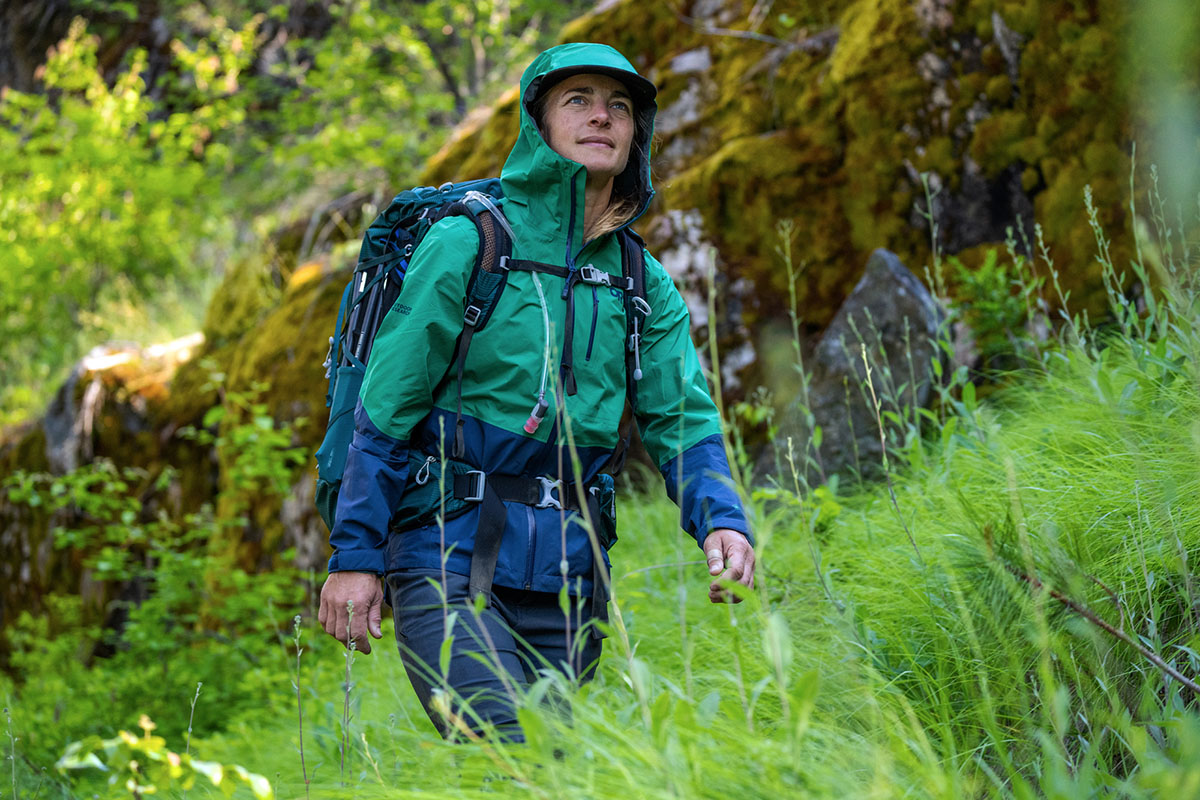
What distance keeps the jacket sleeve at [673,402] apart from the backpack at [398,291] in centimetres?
6

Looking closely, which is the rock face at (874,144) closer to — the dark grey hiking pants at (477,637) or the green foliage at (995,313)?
the green foliage at (995,313)

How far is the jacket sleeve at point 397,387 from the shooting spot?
2404mm

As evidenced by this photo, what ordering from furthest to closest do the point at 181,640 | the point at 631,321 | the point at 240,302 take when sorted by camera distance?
1. the point at 240,302
2. the point at 181,640
3. the point at 631,321

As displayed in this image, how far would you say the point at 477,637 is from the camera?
84.2 inches

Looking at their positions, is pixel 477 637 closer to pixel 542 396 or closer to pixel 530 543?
pixel 530 543

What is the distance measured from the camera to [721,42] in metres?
7.03

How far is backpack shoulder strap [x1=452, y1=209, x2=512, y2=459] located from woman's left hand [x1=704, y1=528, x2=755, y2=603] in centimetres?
71

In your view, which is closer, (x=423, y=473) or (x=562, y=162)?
(x=423, y=473)

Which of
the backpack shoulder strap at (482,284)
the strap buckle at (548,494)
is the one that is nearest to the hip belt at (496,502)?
the strap buckle at (548,494)

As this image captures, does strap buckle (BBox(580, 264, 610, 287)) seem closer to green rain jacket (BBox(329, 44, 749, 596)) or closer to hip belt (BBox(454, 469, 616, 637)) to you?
green rain jacket (BBox(329, 44, 749, 596))

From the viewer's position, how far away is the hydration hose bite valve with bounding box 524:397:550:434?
2.54 metres

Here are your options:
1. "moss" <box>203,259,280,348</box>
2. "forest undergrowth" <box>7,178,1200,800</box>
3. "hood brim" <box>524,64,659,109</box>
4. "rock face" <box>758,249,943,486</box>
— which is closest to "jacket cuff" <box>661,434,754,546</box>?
"forest undergrowth" <box>7,178,1200,800</box>

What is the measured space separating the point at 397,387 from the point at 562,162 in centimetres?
84

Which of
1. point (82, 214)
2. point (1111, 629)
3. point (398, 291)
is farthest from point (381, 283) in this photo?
point (82, 214)
